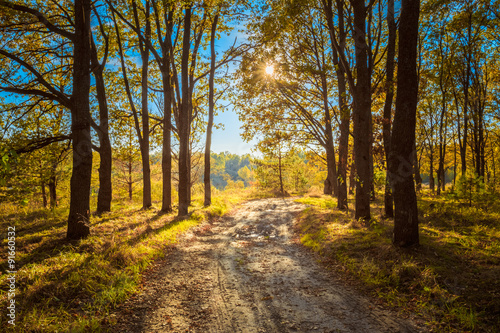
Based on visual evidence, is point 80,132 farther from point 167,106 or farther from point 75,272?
point 167,106

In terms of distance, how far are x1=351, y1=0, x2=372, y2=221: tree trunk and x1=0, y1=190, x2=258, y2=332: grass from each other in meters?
7.51

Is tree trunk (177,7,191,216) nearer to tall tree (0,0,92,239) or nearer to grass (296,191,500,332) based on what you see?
tall tree (0,0,92,239)

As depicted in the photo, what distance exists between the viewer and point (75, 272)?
487cm

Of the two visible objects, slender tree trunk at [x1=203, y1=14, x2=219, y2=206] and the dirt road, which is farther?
slender tree trunk at [x1=203, y1=14, x2=219, y2=206]

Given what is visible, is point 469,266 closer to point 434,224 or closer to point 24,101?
point 434,224

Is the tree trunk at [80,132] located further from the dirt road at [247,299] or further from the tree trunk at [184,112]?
the tree trunk at [184,112]

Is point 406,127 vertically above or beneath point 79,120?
beneath

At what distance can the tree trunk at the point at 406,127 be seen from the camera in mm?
5527

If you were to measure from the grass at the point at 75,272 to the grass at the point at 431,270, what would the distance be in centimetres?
502

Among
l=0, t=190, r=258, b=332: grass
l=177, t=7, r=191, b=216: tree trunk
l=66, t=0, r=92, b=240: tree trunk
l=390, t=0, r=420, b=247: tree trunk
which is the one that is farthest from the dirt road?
l=177, t=7, r=191, b=216: tree trunk

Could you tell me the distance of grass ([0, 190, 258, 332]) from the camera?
11.7ft

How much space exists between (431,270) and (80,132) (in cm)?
996

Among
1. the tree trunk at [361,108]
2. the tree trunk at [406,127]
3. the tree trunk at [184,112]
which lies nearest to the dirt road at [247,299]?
the tree trunk at [406,127]

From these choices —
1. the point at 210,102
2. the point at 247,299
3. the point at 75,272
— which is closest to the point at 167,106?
the point at 210,102
